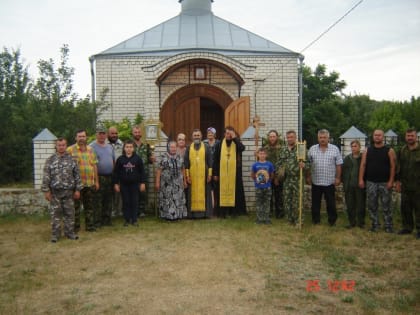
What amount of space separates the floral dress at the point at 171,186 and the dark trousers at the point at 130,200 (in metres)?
0.53

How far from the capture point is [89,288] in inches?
162

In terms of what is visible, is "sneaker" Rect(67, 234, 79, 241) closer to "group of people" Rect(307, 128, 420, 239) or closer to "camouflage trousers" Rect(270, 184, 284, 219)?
"camouflage trousers" Rect(270, 184, 284, 219)

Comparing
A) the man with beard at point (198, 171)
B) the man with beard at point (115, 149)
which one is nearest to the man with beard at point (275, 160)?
the man with beard at point (198, 171)

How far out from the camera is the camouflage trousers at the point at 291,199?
277 inches

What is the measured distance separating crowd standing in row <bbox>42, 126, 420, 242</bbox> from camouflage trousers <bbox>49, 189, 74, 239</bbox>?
0.05ft

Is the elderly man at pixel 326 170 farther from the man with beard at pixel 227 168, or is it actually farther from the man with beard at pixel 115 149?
the man with beard at pixel 115 149

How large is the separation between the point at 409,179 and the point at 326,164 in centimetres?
124

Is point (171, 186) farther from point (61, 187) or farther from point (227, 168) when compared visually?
point (61, 187)

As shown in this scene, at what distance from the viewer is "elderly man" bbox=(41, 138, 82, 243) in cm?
614

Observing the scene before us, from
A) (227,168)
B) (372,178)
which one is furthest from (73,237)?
(372,178)

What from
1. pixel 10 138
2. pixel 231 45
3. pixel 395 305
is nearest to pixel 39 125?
pixel 10 138

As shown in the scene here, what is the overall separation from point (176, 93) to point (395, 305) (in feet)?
29.5
